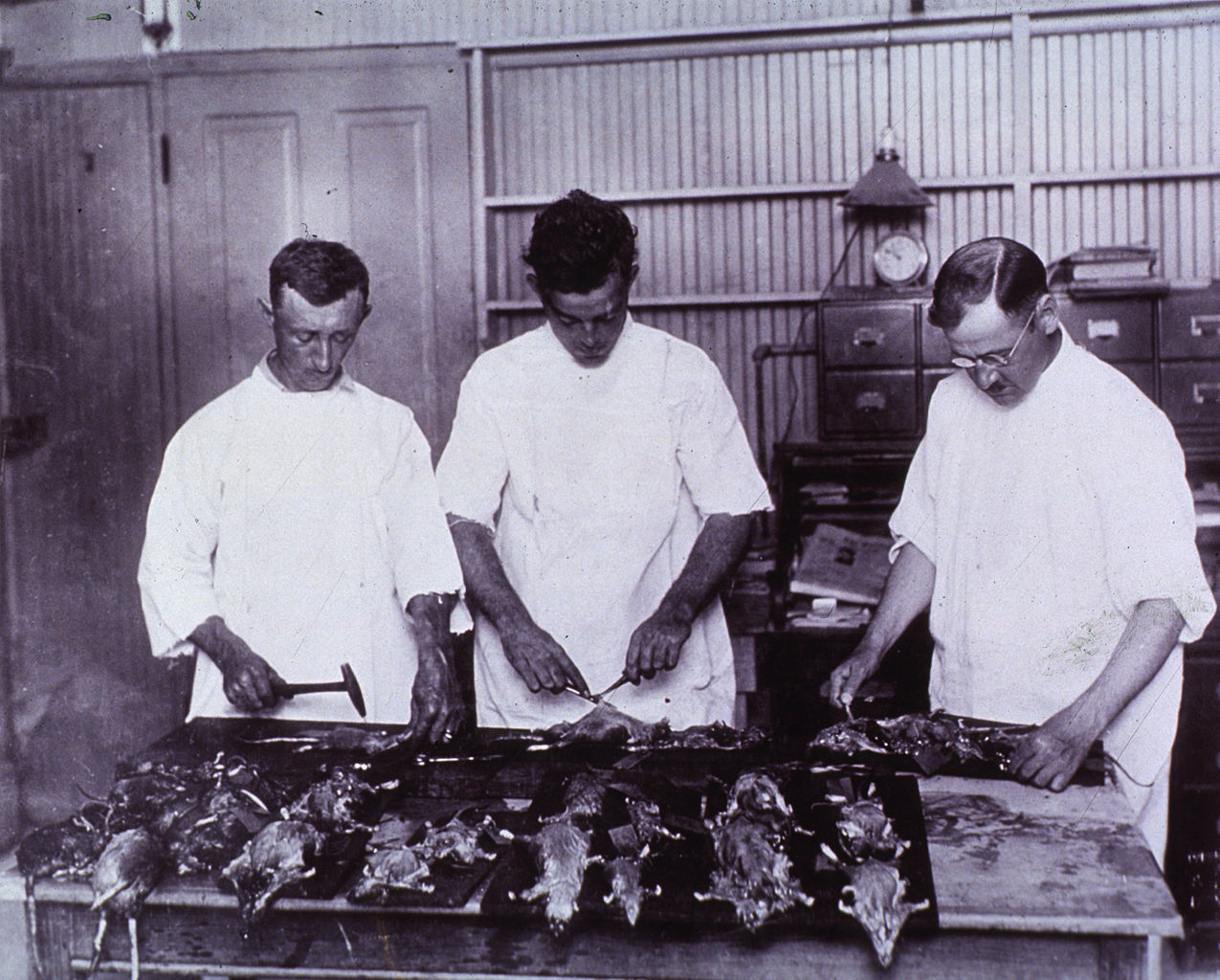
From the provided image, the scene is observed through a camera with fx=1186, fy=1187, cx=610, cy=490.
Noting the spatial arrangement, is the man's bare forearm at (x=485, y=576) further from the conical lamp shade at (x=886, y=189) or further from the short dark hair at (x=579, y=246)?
the conical lamp shade at (x=886, y=189)

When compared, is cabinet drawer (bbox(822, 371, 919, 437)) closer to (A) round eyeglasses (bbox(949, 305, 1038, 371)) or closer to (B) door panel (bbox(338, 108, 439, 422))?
(B) door panel (bbox(338, 108, 439, 422))

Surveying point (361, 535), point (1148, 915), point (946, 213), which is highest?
point (946, 213)

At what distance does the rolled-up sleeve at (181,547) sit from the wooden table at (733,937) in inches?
35.7

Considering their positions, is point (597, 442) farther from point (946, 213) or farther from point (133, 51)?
point (133, 51)

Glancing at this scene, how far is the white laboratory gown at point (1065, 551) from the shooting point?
2299mm

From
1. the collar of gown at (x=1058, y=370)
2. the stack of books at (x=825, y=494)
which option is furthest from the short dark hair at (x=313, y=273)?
the stack of books at (x=825, y=494)

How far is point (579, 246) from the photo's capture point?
2.66 m

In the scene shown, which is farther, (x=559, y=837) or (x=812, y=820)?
(x=812, y=820)

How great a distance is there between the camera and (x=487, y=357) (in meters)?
3.12

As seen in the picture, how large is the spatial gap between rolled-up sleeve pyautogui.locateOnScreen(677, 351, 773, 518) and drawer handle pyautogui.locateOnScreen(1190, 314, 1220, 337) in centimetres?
193

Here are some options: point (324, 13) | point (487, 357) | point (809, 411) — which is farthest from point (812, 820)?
point (324, 13)

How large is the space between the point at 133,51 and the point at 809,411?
3.23 metres

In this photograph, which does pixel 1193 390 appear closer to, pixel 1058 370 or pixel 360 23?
pixel 1058 370

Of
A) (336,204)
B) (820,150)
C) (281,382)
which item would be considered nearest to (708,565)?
(281,382)
